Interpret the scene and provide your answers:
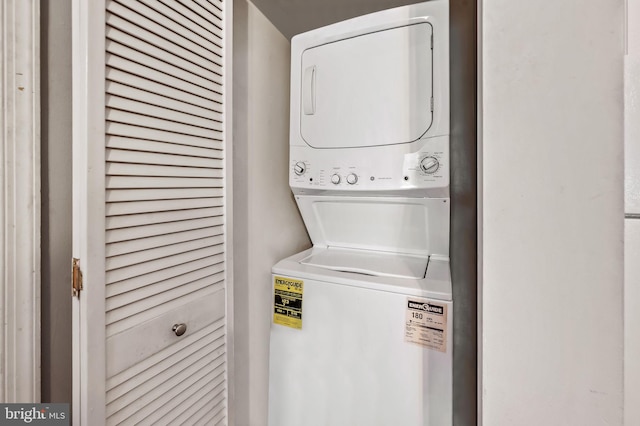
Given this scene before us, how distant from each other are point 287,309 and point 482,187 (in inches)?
40.7

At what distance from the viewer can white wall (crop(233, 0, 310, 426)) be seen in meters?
1.46

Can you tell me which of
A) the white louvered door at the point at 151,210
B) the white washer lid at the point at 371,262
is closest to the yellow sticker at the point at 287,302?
the white washer lid at the point at 371,262

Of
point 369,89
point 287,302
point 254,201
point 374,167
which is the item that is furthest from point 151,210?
point 369,89

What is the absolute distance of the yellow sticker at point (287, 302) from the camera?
1.36 m

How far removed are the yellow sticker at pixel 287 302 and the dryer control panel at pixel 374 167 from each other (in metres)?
0.47

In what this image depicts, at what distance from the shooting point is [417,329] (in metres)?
1.12

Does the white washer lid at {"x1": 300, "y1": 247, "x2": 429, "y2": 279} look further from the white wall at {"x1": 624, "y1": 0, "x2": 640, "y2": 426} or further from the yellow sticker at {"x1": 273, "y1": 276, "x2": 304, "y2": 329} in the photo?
the white wall at {"x1": 624, "y1": 0, "x2": 640, "y2": 426}

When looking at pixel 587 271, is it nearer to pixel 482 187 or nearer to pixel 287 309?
pixel 482 187

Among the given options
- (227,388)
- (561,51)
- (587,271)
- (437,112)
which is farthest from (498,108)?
(227,388)

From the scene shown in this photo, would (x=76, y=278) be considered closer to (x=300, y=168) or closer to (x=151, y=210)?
(x=151, y=210)

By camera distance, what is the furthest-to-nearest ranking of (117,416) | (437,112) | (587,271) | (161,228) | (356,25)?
(356,25) < (437,112) < (161,228) < (117,416) < (587,271)
